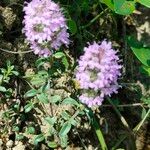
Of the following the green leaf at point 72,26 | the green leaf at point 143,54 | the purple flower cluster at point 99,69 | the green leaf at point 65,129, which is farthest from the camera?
the green leaf at point 72,26

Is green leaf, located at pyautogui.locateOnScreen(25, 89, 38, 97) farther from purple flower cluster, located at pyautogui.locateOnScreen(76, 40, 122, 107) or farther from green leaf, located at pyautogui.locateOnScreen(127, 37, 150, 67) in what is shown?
green leaf, located at pyautogui.locateOnScreen(127, 37, 150, 67)

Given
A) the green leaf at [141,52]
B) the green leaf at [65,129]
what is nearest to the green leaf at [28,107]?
the green leaf at [65,129]

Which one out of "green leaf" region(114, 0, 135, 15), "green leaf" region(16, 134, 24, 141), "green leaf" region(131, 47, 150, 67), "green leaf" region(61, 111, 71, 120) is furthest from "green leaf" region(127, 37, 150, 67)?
"green leaf" region(16, 134, 24, 141)

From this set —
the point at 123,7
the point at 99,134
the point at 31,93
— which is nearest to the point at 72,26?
the point at 123,7

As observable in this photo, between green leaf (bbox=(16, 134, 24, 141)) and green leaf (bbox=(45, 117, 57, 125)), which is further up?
green leaf (bbox=(45, 117, 57, 125))

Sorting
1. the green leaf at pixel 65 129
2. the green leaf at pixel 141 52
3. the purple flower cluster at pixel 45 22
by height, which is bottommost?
the green leaf at pixel 65 129

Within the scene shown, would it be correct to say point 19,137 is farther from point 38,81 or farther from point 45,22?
point 45,22

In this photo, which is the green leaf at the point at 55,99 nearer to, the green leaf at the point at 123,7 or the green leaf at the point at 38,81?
the green leaf at the point at 38,81

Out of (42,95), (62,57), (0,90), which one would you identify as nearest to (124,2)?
(62,57)

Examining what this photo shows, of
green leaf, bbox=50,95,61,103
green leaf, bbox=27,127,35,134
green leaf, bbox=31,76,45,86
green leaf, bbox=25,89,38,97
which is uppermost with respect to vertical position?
green leaf, bbox=31,76,45,86
